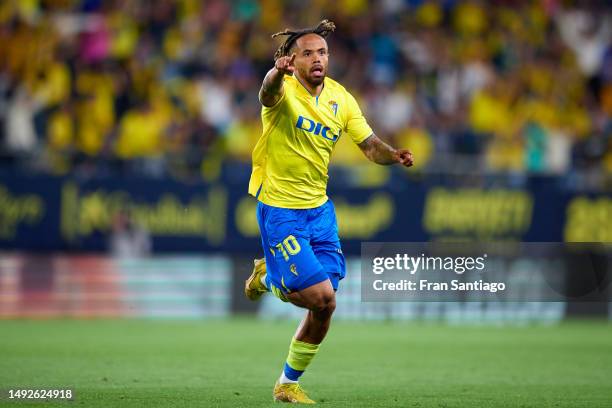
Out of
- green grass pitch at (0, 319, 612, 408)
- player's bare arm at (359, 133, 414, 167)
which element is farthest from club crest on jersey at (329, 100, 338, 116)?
green grass pitch at (0, 319, 612, 408)

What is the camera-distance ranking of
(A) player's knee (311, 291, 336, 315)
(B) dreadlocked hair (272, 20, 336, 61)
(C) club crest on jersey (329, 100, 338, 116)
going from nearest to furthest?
1. (A) player's knee (311, 291, 336, 315)
2. (B) dreadlocked hair (272, 20, 336, 61)
3. (C) club crest on jersey (329, 100, 338, 116)

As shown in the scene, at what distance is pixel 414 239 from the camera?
19.1 metres

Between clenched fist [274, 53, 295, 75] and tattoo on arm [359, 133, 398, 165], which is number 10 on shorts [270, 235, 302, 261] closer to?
tattoo on arm [359, 133, 398, 165]

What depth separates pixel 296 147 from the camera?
8656mm

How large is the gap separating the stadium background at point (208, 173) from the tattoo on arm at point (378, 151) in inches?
291

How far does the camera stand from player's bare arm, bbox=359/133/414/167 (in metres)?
8.71

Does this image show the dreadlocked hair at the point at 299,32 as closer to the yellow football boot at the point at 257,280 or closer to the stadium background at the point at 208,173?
the yellow football boot at the point at 257,280

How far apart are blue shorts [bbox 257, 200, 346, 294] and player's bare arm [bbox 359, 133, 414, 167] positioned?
58 centimetres

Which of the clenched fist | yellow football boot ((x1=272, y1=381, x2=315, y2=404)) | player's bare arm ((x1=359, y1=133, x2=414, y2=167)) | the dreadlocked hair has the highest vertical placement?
the dreadlocked hair

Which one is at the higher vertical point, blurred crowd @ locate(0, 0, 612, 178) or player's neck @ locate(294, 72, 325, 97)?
blurred crowd @ locate(0, 0, 612, 178)

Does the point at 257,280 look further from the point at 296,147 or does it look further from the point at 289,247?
the point at 296,147

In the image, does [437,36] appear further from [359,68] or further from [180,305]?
[180,305]

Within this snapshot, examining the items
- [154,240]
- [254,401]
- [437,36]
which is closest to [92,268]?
[154,240]

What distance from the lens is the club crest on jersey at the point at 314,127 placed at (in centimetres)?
859
